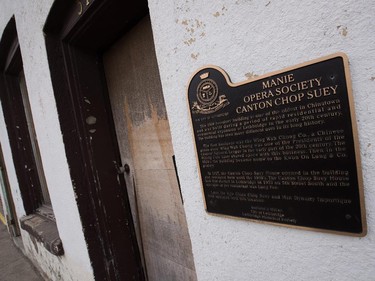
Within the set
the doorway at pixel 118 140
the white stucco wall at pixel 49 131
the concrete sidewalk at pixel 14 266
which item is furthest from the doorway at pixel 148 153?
the concrete sidewalk at pixel 14 266

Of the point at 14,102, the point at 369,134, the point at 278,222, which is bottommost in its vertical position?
the point at 278,222

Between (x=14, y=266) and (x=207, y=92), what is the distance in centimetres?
499

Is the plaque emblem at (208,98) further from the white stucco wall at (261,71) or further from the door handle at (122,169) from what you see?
the door handle at (122,169)

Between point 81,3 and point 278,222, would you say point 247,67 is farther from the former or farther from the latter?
point 81,3

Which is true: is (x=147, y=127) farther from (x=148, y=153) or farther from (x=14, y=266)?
(x=14, y=266)

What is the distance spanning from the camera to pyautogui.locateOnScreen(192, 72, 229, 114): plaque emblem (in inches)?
42.2

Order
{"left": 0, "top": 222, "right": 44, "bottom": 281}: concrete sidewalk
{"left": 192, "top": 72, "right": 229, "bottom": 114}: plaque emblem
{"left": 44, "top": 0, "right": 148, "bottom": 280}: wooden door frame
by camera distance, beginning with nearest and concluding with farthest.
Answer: {"left": 192, "top": 72, "right": 229, "bottom": 114}: plaque emblem → {"left": 44, "top": 0, "right": 148, "bottom": 280}: wooden door frame → {"left": 0, "top": 222, "right": 44, "bottom": 281}: concrete sidewalk

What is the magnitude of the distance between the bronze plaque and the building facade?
38 millimetres

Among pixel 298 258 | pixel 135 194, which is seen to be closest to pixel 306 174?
pixel 298 258

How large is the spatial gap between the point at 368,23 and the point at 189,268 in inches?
69.5

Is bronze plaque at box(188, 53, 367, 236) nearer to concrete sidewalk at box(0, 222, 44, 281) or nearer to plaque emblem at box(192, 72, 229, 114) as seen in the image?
plaque emblem at box(192, 72, 229, 114)

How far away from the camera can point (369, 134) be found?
769 mm

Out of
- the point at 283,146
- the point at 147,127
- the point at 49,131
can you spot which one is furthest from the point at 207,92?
the point at 49,131

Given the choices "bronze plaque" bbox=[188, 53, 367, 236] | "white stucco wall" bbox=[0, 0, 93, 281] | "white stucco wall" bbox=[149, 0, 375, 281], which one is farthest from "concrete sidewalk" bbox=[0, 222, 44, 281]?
"bronze plaque" bbox=[188, 53, 367, 236]
